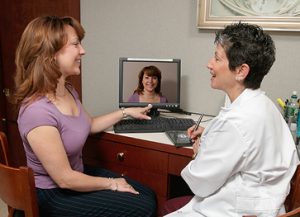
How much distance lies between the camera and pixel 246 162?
108 centimetres

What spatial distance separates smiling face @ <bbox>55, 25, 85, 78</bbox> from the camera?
141cm

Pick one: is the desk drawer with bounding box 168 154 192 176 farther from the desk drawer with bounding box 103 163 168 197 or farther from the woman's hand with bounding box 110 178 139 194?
the woman's hand with bounding box 110 178 139 194

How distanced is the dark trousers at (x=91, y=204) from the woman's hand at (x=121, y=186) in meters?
0.02

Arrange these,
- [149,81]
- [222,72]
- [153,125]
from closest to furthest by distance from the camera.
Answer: [222,72], [153,125], [149,81]

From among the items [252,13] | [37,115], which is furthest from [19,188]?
[252,13]

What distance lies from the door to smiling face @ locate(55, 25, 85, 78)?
0.87 meters

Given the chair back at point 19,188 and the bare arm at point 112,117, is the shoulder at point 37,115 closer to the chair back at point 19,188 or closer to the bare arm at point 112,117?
the chair back at point 19,188

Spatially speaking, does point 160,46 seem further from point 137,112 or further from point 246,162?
point 246,162

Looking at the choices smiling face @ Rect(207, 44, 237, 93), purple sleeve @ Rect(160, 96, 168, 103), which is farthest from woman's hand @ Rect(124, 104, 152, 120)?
smiling face @ Rect(207, 44, 237, 93)

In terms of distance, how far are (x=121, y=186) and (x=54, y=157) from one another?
14.1 inches

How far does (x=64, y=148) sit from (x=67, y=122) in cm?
11

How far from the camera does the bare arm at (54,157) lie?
4.13 feet

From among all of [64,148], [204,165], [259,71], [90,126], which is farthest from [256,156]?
[90,126]

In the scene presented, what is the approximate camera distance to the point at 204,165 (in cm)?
116
